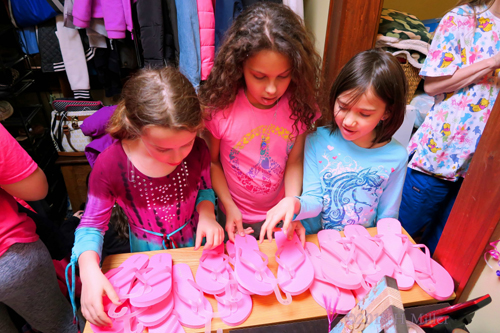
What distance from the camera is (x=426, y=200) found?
124 centimetres

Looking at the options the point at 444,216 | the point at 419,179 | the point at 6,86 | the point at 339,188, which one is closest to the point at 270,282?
the point at 339,188

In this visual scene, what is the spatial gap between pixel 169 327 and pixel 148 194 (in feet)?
1.13

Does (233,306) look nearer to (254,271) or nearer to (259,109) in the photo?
(254,271)

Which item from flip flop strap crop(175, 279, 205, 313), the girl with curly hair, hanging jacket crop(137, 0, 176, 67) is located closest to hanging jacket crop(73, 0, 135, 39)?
hanging jacket crop(137, 0, 176, 67)

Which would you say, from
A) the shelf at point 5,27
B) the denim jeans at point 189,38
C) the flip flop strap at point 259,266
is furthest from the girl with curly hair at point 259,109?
the shelf at point 5,27

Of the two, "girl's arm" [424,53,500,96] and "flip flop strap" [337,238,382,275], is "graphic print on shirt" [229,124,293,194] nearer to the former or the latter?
"flip flop strap" [337,238,382,275]

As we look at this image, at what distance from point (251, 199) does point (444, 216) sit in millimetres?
891

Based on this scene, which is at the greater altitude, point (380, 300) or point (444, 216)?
point (380, 300)

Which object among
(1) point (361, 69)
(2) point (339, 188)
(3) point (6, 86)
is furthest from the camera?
(3) point (6, 86)

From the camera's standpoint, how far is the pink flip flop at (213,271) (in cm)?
63

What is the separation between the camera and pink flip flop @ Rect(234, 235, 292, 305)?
24.7 inches

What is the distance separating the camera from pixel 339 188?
2.91 ft

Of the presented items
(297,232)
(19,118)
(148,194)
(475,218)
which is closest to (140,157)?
(148,194)

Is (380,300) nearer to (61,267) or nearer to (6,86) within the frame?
(61,267)
